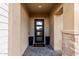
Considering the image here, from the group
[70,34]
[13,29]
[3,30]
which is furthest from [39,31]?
[3,30]

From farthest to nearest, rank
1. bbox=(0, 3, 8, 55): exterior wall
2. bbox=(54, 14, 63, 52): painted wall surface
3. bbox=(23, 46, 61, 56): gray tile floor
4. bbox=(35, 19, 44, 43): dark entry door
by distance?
bbox=(35, 19, 44, 43): dark entry door, bbox=(54, 14, 63, 52): painted wall surface, bbox=(23, 46, 61, 56): gray tile floor, bbox=(0, 3, 8, 55): exterior wall

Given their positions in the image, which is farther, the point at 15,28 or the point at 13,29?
the point at 15,28

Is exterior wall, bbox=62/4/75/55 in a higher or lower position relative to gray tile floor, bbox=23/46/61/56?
higher

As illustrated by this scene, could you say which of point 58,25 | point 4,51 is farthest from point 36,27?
point 4,51

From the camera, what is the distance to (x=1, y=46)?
0.92 m

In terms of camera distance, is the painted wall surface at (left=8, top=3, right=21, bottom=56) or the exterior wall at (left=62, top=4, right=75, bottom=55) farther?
the exterior wall at (left=62, top=4, right=75, bottom=55)

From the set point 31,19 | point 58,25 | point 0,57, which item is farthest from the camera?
point 31,19

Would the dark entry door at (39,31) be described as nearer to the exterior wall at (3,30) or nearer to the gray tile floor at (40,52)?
the gray tile floor at (40,52)

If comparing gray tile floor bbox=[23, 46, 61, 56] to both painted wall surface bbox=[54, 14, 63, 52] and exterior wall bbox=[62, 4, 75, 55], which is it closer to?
painted wall surface bbox=[54, 14, 63, 52]

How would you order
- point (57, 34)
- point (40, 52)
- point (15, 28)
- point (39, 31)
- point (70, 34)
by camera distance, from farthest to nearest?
point (39, 31)
point (57, 34)
point (40, 52)
point (15, 28)
point (70, 34)

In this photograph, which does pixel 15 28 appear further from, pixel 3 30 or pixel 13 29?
pixel 3 30

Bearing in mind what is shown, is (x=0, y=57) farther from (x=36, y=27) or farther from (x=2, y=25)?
(x=36, y=27)

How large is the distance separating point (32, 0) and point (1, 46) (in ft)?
1.37

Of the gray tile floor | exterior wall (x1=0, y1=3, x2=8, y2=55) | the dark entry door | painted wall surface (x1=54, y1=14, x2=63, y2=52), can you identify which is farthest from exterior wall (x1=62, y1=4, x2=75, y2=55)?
the dark entry door
